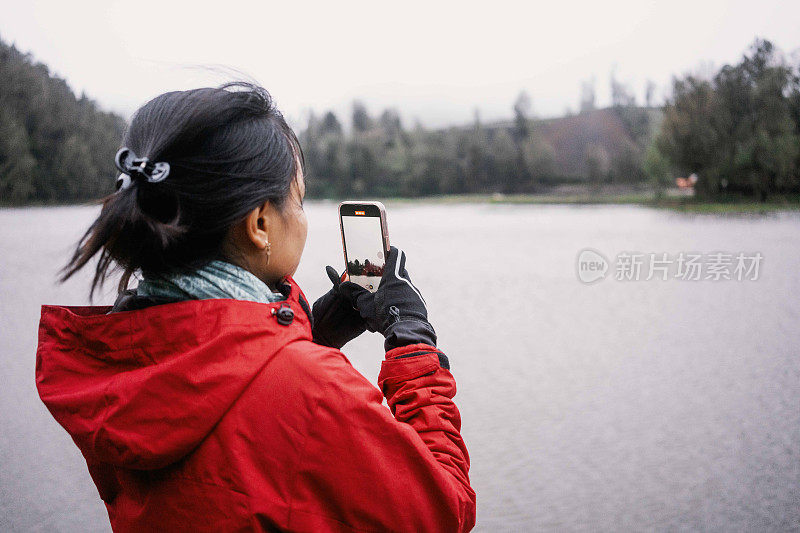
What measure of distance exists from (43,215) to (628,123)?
4695mm

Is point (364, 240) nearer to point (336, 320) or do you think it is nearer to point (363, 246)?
point (363, 246)

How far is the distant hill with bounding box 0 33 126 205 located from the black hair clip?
1.95 meters

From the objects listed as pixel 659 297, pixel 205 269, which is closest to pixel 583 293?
pixel 659 297

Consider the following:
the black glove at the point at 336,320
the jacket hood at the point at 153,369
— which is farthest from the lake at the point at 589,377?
the black glove at the point at 336,320

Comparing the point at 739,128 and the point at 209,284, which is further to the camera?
the point at 739,128

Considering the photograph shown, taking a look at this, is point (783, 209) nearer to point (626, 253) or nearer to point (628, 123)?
point (626, 253)

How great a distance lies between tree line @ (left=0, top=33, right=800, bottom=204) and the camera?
2.46 m

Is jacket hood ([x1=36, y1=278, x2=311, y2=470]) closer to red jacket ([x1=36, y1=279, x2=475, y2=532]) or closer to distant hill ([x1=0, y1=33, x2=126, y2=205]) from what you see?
red jacket ([x1=36, y1=279, x2=475, y2=532])

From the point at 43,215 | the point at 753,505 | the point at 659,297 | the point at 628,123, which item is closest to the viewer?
the point at 753,505

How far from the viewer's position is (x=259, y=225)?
23.9 inches

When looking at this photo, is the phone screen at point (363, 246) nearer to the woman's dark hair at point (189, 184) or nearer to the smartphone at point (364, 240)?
the smartphone at point (364, 240)

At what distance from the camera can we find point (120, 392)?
526 mm

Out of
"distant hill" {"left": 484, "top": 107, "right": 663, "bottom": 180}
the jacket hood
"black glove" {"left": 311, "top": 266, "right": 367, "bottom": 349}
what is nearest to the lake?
the jacket hood

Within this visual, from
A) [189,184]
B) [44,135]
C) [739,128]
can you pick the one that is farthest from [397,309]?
[739,128]
